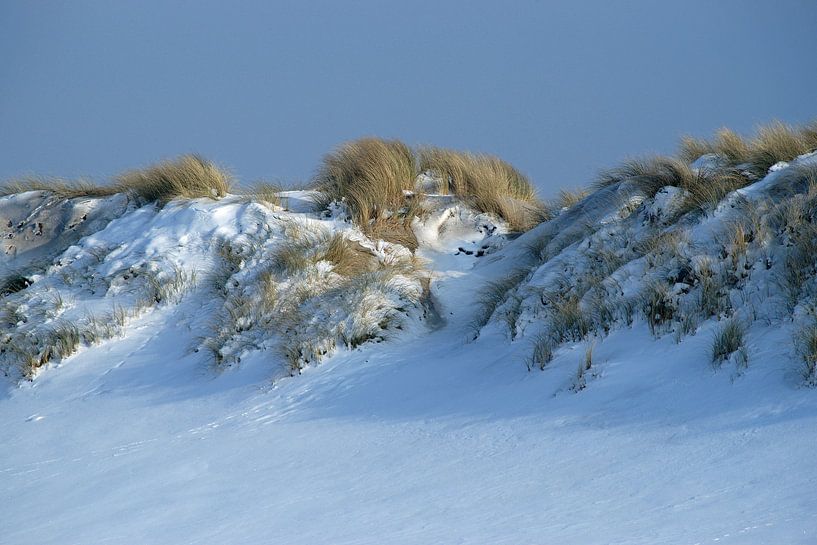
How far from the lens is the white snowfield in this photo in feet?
13.8

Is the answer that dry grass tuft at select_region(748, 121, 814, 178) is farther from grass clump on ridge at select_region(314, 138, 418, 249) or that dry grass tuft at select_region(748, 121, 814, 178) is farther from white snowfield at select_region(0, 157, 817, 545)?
grass clump on ridge at select_region(314, 138, 418, 249)

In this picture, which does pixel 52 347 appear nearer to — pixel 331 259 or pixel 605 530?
pixel 331 259

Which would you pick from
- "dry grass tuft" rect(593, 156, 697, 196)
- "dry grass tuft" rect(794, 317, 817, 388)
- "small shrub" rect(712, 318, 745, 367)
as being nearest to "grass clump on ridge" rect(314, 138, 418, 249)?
"dry grass tuft" rect(593, 156, 697, 196)

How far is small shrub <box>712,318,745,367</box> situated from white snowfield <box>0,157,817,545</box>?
0.06m

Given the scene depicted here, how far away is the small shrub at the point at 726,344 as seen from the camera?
532cm

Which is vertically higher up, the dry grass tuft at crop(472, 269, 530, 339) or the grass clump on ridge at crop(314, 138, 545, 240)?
the grass clump on ridge at crop(314, 138, 545, 240)

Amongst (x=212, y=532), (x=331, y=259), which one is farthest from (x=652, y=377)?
(x=331, y=259)

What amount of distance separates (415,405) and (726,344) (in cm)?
216

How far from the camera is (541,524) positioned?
3975mm

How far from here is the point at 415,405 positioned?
6.38 m

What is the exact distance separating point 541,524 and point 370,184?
257 inches

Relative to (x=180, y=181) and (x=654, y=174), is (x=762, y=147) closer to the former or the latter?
(x=654, y=174)

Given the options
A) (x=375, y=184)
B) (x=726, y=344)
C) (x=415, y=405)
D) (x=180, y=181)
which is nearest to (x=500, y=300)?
(x=415, y=405)

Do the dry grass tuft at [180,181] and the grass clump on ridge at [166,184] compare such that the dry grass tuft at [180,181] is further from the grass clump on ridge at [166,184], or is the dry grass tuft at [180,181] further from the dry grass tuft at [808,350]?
the dry grass tuft at [808,350]
